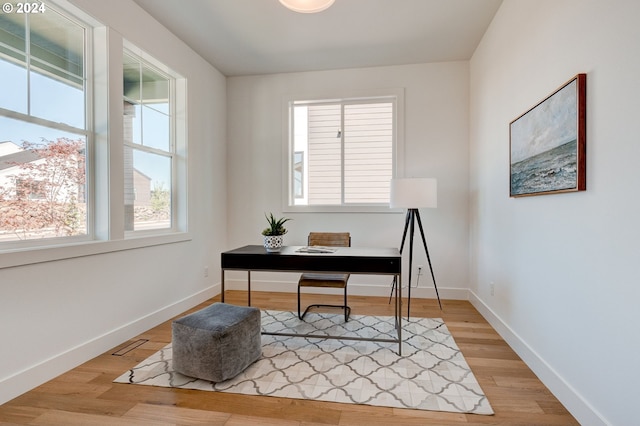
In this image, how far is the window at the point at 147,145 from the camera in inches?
114

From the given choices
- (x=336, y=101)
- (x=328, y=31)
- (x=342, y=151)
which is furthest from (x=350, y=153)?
(x=328, y=31)

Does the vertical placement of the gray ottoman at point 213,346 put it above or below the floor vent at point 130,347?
above

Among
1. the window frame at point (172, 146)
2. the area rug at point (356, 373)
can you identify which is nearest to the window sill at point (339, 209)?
the window frame at point (172, 146)

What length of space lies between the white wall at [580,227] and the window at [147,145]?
10.6ft

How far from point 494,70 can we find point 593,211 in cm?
196

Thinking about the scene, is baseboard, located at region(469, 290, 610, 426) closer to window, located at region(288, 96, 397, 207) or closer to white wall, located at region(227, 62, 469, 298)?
white wall, located at region(227, 62, 469, 298)

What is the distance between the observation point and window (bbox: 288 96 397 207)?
13.3ft

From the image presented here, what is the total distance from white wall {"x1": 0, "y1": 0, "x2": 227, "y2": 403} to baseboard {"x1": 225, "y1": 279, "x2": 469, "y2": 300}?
396 millimetres

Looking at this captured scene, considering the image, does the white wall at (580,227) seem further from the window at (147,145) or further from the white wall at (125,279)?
the window at (147,145)

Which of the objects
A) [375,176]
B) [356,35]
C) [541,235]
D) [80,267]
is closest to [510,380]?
[541,235]

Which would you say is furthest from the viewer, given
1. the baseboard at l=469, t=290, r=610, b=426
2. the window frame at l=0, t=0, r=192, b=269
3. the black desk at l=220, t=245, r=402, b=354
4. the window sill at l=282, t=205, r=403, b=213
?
the window sill at l=282, t=205, r=403, b=213

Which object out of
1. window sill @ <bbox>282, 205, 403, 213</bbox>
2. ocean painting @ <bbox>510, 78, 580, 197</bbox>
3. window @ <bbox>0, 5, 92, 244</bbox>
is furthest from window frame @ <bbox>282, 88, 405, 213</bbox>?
window @ <bbox>0, 5, 92, 244</bbox>

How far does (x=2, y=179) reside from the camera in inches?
75.9

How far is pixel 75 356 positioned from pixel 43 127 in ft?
5.13
